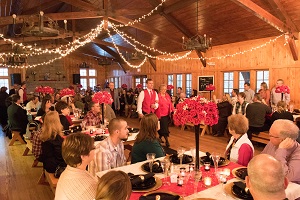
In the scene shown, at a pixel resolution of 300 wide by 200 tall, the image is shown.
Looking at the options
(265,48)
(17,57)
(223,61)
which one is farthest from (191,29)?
(17,57)

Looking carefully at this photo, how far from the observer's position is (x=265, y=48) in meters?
8.20

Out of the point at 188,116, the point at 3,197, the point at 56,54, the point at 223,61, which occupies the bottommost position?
the point at 3,197

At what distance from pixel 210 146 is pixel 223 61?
4362 mm

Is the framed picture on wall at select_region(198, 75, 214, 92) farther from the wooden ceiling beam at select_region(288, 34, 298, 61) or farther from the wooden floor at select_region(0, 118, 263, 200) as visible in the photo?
the wooden ceiling beam at select_region(288, 34, 298, 61)

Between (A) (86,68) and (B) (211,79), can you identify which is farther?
(A) (86,68)

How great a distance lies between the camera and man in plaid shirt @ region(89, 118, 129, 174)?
2.70 meters

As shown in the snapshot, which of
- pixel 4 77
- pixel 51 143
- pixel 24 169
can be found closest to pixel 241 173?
pixel 51 143

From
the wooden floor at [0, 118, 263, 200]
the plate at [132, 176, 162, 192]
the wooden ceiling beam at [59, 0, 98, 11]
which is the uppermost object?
the wooden ceiling beam at [59, 0, 98, 11]

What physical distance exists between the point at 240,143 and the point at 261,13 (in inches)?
178

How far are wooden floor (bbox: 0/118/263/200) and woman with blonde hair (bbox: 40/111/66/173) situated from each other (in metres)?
0.77

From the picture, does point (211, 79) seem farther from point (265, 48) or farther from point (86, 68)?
point (86, 68)

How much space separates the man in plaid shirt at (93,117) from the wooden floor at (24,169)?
1.28m

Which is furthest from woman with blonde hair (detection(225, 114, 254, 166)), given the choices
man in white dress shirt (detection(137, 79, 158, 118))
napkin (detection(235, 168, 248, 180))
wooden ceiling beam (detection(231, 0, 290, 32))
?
wooden ceiling beam (detection(231, 0, 290, 32))

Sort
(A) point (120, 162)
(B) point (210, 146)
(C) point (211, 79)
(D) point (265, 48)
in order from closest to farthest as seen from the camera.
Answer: (A) point (120, 162) → (B) point (210, 146) → (D) point (265, 48) → (C) point (211, 79)
